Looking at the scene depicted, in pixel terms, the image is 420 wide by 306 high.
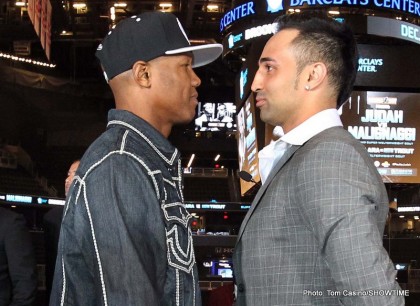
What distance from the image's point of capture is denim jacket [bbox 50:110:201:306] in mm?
1977

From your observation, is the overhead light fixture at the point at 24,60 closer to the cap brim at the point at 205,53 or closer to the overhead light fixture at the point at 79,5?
the overhead light fixture at the point at 79,5

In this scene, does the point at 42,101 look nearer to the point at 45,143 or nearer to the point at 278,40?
the point at 45,143

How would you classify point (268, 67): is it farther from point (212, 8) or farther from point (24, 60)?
point (24, 60)

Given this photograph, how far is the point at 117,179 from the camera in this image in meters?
2.03

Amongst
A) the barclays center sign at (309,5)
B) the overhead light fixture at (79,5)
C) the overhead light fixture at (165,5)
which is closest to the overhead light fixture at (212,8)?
the overhead light fixture at (165,5)

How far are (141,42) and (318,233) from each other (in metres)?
0.75

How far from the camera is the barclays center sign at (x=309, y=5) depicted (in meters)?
10.9

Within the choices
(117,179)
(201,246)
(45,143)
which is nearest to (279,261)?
(117,179)

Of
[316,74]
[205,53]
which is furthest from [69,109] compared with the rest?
[316,74]

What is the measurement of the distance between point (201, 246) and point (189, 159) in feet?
48.5

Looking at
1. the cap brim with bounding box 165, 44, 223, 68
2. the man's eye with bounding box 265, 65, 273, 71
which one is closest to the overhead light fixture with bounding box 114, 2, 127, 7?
the cap brim with bounding box 165, 44, 223, 68

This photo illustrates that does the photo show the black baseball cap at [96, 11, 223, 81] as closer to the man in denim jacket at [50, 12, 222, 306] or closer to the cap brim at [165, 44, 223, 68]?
the man in denim jacket at [50, 12, 222, 306]

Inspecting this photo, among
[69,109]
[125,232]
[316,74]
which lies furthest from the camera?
[69,109]

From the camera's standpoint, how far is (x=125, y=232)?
1978 mm
